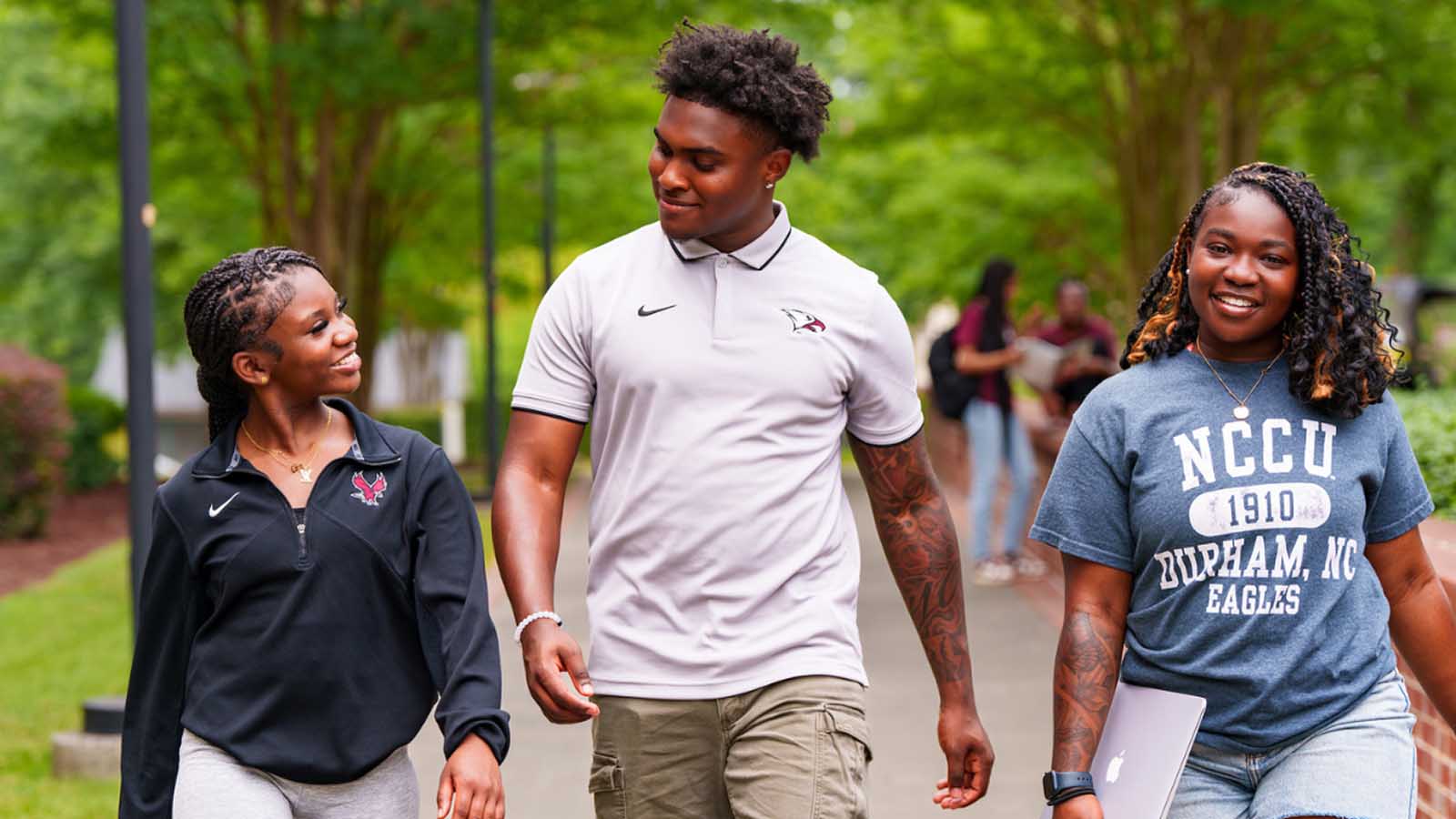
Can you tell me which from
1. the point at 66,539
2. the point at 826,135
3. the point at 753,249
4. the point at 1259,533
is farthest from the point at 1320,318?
the point at 66,539

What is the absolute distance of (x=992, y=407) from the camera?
37.7 feet

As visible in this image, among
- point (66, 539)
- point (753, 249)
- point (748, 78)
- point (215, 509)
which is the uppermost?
point (748, 78)

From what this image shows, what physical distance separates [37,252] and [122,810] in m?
34.3

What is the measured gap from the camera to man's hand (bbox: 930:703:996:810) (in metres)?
3.79

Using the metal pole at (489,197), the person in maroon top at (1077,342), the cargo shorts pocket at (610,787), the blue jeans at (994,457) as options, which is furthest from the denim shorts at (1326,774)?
the metal pole at (489,197)

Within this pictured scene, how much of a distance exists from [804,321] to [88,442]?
22.2m

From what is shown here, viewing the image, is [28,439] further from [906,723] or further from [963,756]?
[963,756]

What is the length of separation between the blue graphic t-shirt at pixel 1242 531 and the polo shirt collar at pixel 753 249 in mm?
668

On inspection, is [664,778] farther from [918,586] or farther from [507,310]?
[507,310]

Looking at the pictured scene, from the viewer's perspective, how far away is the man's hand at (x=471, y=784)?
334 centimetres

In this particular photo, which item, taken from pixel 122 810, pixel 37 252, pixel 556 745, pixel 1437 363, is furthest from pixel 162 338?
pixel 122 810

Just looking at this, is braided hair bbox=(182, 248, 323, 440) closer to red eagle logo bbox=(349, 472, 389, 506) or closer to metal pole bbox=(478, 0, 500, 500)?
red eagle logo bbox=(349, 472, 389, 506)

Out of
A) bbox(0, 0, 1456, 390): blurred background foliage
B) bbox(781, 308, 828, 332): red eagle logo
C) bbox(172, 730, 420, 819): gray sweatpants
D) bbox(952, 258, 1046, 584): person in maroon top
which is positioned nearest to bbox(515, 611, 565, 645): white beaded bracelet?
bbox(172, 730, 420, 819): gray sweatpants

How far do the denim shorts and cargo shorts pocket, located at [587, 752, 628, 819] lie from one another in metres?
0.99
